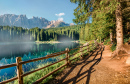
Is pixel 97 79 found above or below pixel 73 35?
below

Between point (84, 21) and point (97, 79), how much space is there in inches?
276

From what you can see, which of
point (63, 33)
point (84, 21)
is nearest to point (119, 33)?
point (84, 21)

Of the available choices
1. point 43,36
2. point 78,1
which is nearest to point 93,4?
point 78,1

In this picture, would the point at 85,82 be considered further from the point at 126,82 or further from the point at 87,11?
the point at 87,11

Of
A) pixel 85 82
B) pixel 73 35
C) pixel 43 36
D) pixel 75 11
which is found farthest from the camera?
pixel 73 35

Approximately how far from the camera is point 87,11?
8.85 m

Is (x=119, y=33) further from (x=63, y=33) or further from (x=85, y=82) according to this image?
(x=63, y=33)

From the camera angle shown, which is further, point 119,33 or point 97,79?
point 119,33

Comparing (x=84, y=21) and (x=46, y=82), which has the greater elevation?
(x=84, y=21)

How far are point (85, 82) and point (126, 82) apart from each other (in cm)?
207

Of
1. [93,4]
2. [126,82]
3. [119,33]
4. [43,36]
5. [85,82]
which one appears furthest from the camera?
[43,36]

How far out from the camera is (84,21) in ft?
29.8

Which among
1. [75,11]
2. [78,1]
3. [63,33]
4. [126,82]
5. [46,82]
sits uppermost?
[63,33]

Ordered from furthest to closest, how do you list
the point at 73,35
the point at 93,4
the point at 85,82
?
the point at 73,35 → the point at 93,4 → the point at 85,82
